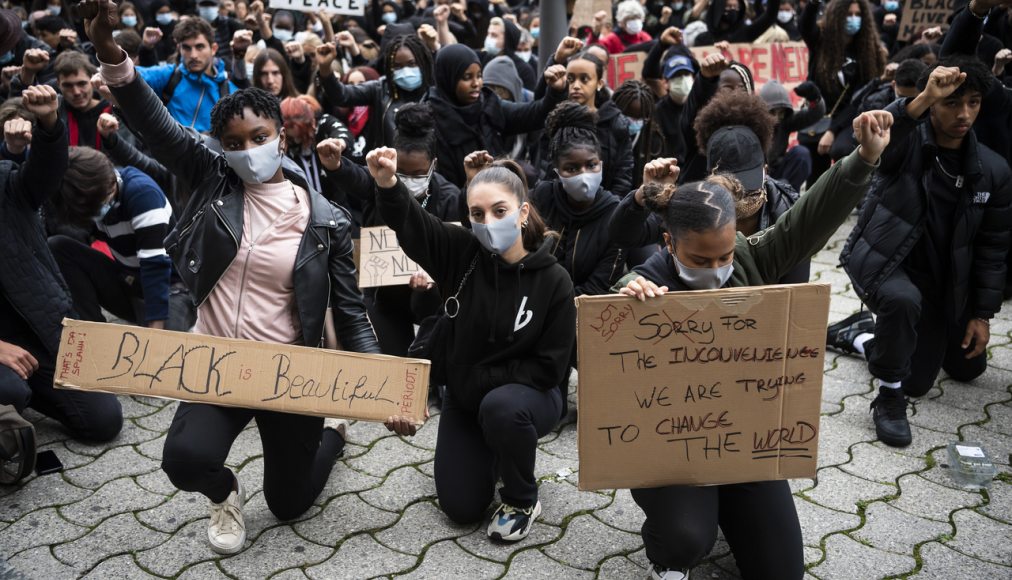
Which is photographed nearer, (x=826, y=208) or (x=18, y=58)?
(x=826, y=208)

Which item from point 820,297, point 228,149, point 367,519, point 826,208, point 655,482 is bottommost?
point 367,519

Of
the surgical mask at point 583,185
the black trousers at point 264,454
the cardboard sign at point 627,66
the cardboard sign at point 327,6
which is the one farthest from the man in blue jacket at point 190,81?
the black trousers at point 264,454

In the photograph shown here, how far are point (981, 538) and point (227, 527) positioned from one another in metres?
3.03

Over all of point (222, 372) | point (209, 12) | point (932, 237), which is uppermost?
point (209, 12)

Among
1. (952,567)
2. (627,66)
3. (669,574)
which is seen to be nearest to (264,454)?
(669,574)

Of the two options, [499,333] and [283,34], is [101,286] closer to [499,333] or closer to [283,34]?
[499,333]

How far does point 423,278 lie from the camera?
183 inches

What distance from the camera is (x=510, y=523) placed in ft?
11.4

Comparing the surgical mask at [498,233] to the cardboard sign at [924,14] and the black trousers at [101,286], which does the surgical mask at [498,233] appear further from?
the cardboard sign at [924,14]

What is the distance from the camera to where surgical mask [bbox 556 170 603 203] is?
439cm

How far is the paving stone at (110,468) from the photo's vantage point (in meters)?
4.01

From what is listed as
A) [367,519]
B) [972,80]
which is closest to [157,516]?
[367,519]

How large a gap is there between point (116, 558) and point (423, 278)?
78.6 inches

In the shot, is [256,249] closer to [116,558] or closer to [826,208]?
[116,558]
